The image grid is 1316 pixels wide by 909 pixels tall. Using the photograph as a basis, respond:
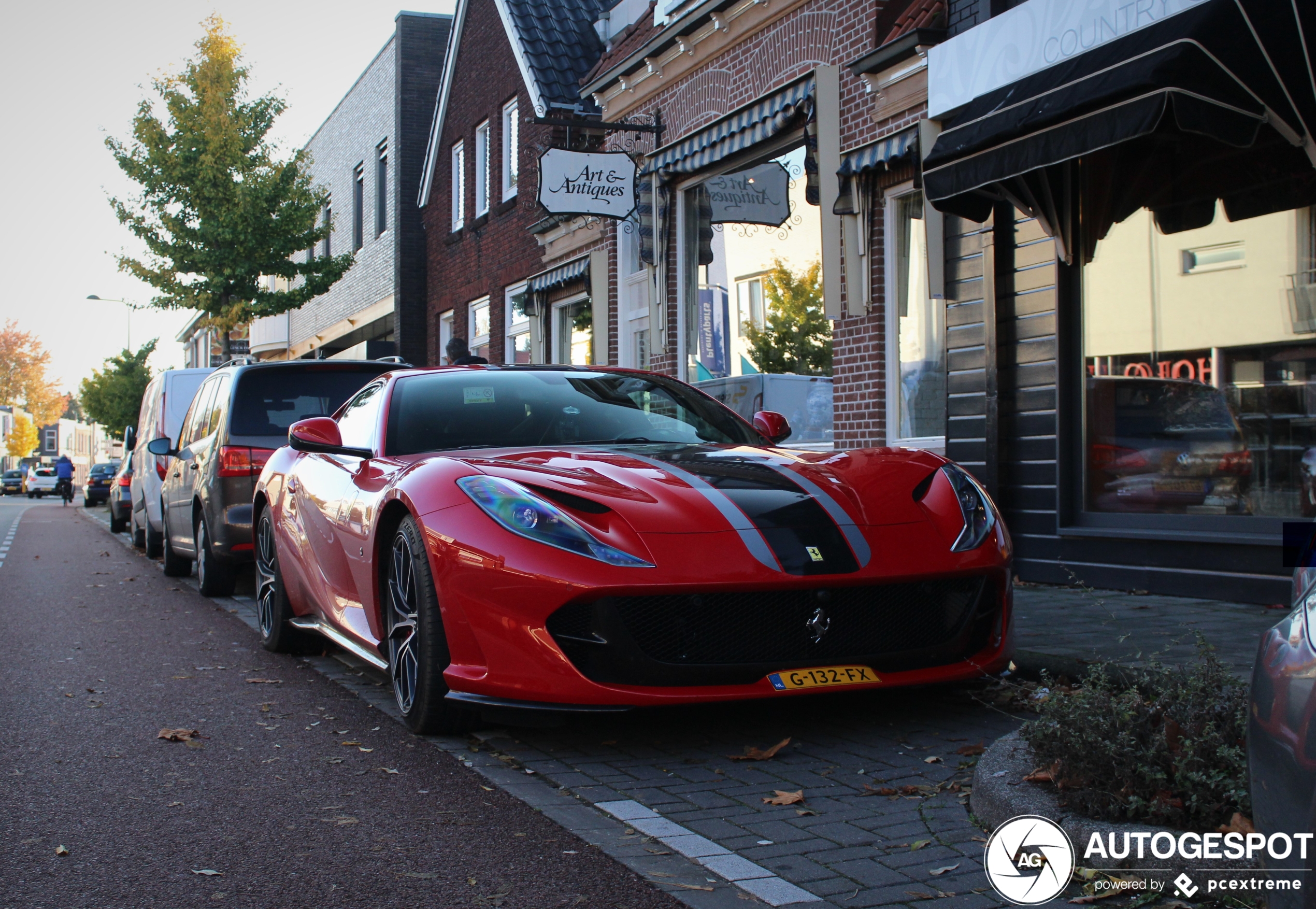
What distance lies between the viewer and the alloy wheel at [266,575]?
6855mm

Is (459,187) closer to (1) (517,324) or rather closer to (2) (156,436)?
(1) (517,324)

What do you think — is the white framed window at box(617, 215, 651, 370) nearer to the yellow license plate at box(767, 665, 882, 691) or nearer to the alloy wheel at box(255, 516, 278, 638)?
the alloy wheel at box(255, 516, 278, 638)

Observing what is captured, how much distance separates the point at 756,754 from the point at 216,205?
26089mm

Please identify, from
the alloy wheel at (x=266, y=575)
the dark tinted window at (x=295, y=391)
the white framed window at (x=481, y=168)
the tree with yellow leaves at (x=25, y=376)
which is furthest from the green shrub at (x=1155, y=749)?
the tree with yellow leaves at (x=25, y=376)

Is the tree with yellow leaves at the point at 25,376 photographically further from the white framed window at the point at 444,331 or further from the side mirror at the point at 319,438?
the side mirror at the point at 319,438

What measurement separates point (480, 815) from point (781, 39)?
9.72m

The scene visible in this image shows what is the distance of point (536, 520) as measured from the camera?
167 inches

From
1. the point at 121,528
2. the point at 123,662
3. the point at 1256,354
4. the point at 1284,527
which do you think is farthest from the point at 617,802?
the point at 121,528

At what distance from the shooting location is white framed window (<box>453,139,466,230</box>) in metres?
22.0


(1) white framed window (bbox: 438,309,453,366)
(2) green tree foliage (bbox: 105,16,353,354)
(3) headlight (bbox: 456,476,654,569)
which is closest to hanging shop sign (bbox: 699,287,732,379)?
(3) headlight (bbox: 456,476,654,569)

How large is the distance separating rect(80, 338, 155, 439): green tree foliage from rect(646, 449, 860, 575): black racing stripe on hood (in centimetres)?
5770

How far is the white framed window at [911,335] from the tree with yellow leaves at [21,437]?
375 ft

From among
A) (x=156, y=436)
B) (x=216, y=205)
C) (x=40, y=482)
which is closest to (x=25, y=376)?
(x=40, y=482)

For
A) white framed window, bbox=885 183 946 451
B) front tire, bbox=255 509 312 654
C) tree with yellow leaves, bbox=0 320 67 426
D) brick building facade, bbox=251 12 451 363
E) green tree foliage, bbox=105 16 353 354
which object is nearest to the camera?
front tire, bbox=255 509 312 654
